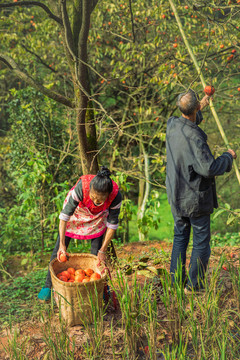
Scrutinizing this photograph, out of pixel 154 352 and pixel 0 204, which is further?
pixel 0 204

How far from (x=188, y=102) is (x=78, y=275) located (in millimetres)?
1546

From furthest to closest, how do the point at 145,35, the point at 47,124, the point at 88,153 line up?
the point at 145,35, the point at 47,124, the point at 88,153

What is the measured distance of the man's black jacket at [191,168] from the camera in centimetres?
263

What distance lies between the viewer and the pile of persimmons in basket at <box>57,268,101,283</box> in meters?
2.90

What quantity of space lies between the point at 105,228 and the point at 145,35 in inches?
185

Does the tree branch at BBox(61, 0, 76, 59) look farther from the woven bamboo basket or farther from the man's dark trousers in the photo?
the woven bamboo basket

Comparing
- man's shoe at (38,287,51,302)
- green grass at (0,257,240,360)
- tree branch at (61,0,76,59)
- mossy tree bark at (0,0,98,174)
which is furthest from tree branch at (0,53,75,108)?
green grass at (0,257,240,360)

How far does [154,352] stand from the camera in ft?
7.32

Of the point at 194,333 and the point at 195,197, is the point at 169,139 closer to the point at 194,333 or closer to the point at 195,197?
the point at 195,197

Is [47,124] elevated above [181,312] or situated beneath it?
elevated above

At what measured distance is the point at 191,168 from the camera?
8.95 feet

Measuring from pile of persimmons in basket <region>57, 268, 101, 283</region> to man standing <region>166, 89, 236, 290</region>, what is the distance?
67 cm

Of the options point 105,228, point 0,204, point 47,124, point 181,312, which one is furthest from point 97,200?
point 0,204

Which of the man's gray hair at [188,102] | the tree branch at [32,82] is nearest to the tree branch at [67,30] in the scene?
the tree branch at [32,82]
